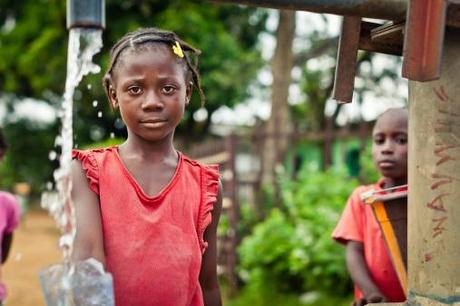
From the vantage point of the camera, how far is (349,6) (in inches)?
62.8

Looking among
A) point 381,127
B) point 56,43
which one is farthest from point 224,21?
point 381,127

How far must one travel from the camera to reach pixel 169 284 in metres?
1.89

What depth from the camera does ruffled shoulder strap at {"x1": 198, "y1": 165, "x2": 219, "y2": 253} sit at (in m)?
2.01

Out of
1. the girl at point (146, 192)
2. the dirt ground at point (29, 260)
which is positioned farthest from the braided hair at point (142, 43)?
the dirt ground at point (29, 260)

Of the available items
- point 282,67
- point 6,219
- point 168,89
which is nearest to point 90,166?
point 168,89

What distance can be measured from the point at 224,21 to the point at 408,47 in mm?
14951

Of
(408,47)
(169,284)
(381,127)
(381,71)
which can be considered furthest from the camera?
(381,71)

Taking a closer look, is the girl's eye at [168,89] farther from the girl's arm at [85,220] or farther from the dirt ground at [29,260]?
the dirt ground at [29,260]

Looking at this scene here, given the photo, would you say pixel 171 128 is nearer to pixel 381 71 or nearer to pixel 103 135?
pixel 381 71

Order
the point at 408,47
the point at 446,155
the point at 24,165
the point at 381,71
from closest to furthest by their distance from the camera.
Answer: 1. the point at 408,47
2. the point at 446,155
3. the point at 381,71
4. the point at 24,165

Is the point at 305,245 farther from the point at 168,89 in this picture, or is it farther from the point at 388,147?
the point at 168,89

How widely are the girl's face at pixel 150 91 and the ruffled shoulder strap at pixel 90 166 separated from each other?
0.13 metres

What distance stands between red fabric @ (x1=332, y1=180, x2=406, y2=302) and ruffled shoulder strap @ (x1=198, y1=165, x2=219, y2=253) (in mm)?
956

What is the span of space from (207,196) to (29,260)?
9.81 m
